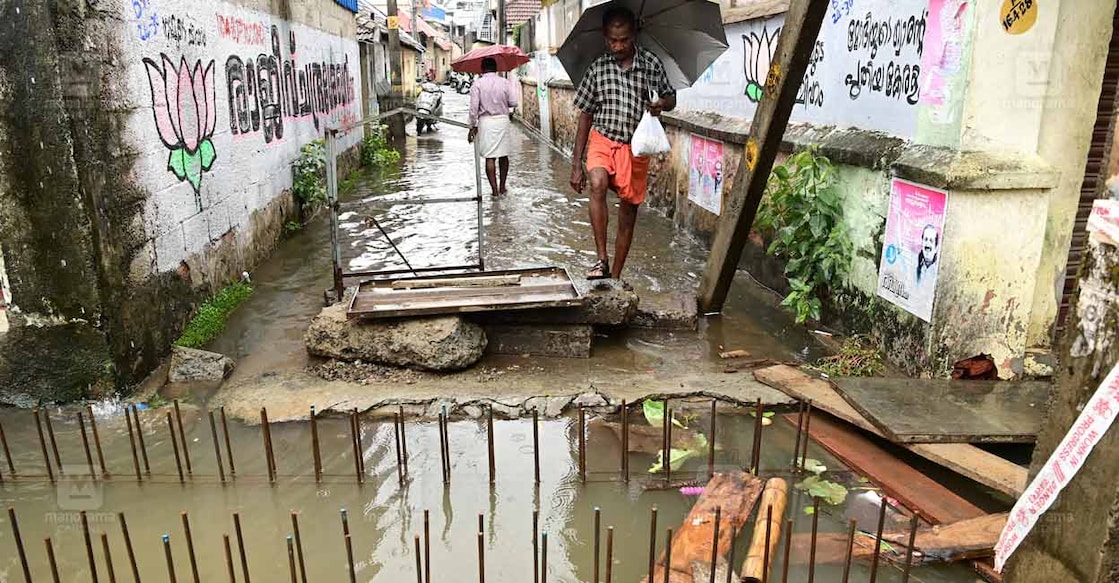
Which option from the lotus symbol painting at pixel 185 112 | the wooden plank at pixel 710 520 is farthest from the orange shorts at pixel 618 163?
the lotus symbol painting at pixel 185 112

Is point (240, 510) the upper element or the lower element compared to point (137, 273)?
lower

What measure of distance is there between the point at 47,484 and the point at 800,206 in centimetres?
483

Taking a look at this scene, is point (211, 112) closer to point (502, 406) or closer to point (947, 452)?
point (502, 406)

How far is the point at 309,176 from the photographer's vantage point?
29.6ft

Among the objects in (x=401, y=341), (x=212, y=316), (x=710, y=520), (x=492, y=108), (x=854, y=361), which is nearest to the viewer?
(x=710, y=520)

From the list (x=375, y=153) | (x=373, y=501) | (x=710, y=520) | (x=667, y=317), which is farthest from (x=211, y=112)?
(x=375, y=153)

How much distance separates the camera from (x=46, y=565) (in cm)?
301

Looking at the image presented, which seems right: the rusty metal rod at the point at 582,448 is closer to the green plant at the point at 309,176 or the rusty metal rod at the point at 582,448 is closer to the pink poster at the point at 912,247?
the pink poster at the point at 912,247

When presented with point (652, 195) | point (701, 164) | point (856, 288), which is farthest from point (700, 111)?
point (856, 288)

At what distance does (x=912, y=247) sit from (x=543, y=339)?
232 centimetres

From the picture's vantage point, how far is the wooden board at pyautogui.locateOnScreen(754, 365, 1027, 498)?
325 cm

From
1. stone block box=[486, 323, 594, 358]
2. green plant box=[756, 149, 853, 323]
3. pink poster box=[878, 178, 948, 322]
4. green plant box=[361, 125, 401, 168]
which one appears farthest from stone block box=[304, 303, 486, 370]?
green plant box=[361, 125, 401, 168]

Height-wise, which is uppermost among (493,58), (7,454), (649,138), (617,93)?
(493,58)

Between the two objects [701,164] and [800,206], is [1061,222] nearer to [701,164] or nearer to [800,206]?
[800,206]
